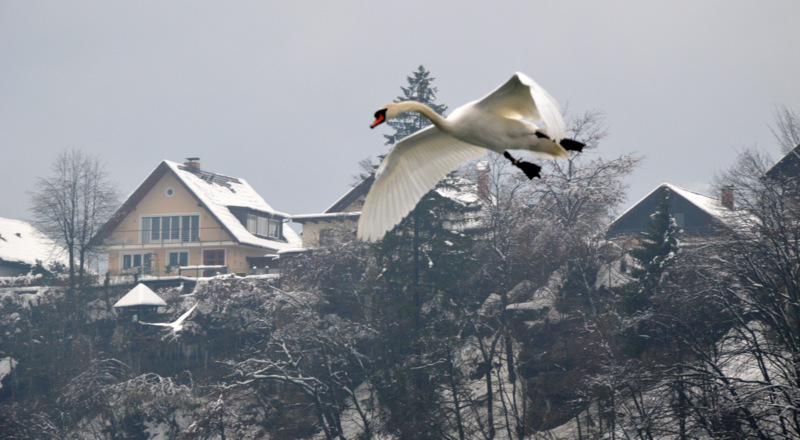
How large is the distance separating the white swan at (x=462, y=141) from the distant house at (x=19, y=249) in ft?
150

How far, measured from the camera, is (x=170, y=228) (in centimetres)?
5384

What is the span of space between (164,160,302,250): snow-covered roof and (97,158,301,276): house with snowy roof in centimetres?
6

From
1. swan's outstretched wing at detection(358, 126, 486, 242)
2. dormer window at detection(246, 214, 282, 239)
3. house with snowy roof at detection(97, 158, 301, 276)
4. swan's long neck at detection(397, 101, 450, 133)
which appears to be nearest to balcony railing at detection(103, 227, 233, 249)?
house with snowy roof at detection(97, 158, 301, 276)

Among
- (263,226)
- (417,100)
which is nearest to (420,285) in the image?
(417,100)

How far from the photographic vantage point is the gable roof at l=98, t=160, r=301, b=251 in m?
52.3

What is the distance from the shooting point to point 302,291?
39156mm

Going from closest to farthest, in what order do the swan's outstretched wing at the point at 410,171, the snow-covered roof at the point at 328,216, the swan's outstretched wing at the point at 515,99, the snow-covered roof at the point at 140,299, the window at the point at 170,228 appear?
the swan's outstretched wing at the point at 515,99, the swan's outstretched wing at the point at 410,171, the snow-covered roof at the point at 140,299, the snow-covered roof at the point at 328,216, the window at the point at 170,228

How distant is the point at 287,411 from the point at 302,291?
6801 mm

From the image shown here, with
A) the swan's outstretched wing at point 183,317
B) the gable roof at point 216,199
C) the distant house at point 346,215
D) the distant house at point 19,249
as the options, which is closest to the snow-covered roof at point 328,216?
the distant house at point 346,215

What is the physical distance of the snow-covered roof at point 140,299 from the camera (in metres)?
40.5

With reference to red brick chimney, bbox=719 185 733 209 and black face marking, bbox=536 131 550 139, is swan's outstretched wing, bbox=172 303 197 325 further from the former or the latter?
black face marking, bbox=536 131 550 139

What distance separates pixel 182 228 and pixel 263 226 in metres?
5.57

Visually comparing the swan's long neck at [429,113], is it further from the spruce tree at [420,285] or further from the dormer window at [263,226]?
the dormer window at [263,226]

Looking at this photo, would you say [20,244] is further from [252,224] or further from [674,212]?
[674,212]
